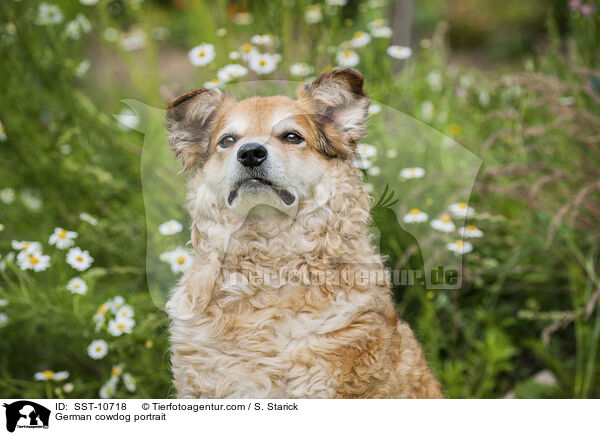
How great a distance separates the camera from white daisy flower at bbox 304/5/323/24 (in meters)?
1.98

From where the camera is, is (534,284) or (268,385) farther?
(534,284)

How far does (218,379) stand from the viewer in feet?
4.00

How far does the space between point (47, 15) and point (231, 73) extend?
117cm

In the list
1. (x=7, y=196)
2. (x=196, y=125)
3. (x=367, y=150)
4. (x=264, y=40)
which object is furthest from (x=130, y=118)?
(x=7, y=196)

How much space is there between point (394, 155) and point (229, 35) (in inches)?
28.3

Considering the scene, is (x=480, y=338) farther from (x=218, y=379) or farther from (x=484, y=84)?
(x=218, y=379)

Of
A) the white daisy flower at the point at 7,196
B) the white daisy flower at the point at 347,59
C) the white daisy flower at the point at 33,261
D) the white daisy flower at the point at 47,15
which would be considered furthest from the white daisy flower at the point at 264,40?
the white daisy flower at the point at 7,196

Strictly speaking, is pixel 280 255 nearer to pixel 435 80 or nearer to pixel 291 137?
pixel 291 137

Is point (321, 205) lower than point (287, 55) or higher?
lower

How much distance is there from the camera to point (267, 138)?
1130mm

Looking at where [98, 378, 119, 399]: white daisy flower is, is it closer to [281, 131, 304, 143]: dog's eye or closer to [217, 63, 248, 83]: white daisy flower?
[217, 63, 248, 83]: white daisy flower
